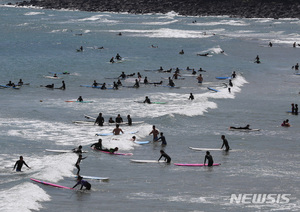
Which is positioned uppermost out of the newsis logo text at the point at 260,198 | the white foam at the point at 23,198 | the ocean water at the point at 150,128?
the white foam at the point at 23,198

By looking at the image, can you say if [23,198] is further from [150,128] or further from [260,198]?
[150,128]

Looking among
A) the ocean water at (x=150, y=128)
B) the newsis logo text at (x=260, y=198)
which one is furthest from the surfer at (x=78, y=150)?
the newsis logo text at (x=260, y=198)

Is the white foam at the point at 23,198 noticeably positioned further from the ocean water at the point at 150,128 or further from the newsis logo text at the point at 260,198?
the newsis logo text at the point at 260,198

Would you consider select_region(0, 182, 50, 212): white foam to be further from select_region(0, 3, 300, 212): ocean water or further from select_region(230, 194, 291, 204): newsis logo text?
select_region(230, 194, 291, 204): newsis logo text

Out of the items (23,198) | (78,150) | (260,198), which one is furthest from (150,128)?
(23,198)

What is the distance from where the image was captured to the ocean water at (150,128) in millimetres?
25578

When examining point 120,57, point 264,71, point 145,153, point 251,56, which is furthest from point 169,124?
point 251,56

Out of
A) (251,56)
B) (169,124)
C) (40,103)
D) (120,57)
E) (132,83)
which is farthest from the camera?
(251,56)

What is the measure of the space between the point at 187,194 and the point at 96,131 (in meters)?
15.2

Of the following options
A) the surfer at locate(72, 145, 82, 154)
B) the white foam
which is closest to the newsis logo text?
the white foam

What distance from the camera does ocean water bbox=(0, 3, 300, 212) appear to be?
83.9ft

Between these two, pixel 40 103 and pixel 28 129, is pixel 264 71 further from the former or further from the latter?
pixel 28 129

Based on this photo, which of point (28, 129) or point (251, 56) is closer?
point (28, 129)

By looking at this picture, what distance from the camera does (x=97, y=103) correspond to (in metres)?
51.2
